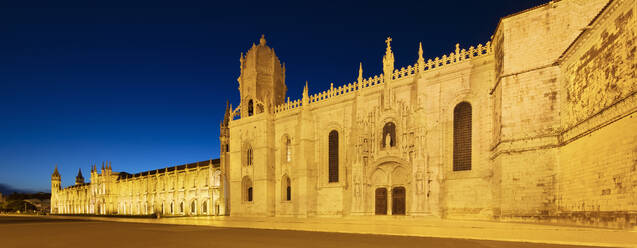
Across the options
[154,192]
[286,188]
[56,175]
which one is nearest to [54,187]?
[56,175]

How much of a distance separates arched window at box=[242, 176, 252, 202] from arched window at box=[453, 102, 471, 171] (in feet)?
74.3

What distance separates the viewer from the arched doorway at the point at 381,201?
26.1 m

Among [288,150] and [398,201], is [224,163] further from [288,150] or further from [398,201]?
[398,201]

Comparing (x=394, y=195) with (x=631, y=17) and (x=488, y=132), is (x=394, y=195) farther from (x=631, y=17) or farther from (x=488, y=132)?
(x=631, y=17)

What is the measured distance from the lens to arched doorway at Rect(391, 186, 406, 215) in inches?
991

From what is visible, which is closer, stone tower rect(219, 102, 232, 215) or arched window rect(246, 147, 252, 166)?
arched window rect(246, 147, 252, 166)

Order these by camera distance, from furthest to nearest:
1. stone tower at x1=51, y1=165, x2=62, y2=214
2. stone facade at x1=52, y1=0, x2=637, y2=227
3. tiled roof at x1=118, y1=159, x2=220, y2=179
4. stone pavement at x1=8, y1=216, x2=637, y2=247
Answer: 1. stone tower at x1=51, y1=165, x2=62, y2=214
2. tiled roof at x1=118, y1=159, x2=220, y2=179
3. stone facade at x1=52, y1=0, x2=637, y2=227
4. stone pavement at x1=8, y1=216, x2=637, y2=247

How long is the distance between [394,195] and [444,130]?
5920 millimetres

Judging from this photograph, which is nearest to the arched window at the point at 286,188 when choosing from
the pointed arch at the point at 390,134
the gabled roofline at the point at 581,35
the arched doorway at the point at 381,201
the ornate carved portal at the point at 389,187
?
the ornate carved portal at the point at 389,187

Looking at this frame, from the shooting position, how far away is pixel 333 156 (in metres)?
30.5

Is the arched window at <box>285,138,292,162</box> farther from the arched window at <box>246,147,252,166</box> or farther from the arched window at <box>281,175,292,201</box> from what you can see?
the arched window at <box>246,147,252,166</box>

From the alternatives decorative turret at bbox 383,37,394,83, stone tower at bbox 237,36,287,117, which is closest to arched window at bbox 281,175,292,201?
stone tower at bbox 237,36,287,117

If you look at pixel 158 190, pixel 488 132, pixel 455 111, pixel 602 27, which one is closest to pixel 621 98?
pixel 602 27

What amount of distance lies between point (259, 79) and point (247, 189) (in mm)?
11844
